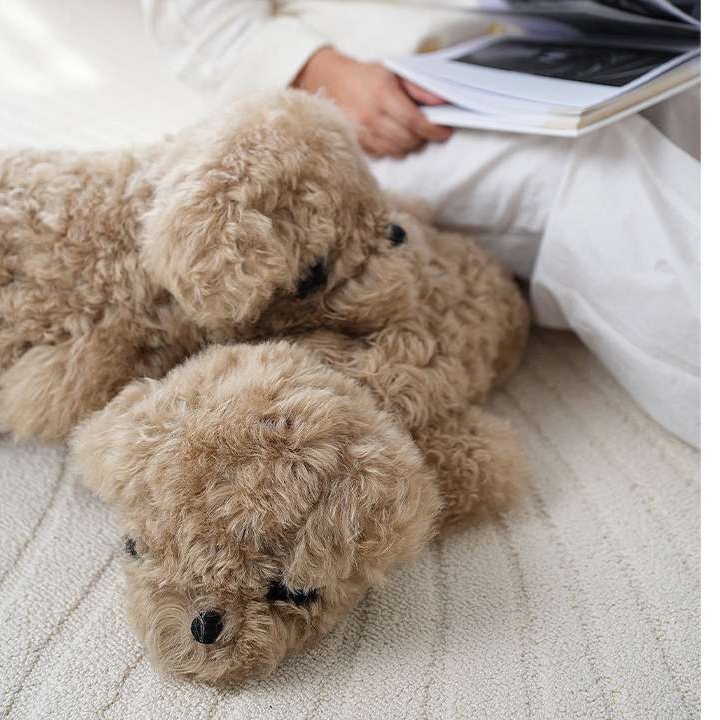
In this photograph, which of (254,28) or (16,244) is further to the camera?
(254,28)

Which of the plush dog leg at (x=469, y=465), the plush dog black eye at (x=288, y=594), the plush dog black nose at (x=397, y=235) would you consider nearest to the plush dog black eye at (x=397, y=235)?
the plush dog black nose at (x=397, y=235)

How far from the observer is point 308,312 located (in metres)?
Answer: 0.53

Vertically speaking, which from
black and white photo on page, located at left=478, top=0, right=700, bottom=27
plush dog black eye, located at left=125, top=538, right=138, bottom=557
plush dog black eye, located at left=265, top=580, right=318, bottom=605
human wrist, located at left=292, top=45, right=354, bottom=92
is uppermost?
black and white photo on page, located at left=478, top=0, right=700, bottom=27

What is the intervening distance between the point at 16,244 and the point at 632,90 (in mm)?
497

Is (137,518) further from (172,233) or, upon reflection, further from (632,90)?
(632,90)

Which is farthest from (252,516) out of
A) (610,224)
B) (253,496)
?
(610,224)

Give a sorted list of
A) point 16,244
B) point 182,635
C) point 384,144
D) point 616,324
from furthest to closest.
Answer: point 384,144
point 616,324
point 16,244
point 182,635

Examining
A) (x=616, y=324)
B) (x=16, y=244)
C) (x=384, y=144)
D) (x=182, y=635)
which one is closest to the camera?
(x=182, y=635)

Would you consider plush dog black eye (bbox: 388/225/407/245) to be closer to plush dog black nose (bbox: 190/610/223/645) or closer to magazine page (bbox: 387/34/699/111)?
magazine page (bbox: 387/34/699/111)

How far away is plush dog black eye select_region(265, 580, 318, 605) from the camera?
0.41 meters

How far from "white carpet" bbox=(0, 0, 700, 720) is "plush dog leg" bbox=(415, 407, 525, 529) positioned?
27 millimetres

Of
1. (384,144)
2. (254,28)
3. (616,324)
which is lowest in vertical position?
(616,324)

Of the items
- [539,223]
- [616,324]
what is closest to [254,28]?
[539,223]

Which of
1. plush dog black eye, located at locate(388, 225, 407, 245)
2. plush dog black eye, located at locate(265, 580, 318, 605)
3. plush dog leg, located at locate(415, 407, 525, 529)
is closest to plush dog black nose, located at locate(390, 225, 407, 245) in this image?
plush dog black eye, located at locate(388, 225, 407, 245)
